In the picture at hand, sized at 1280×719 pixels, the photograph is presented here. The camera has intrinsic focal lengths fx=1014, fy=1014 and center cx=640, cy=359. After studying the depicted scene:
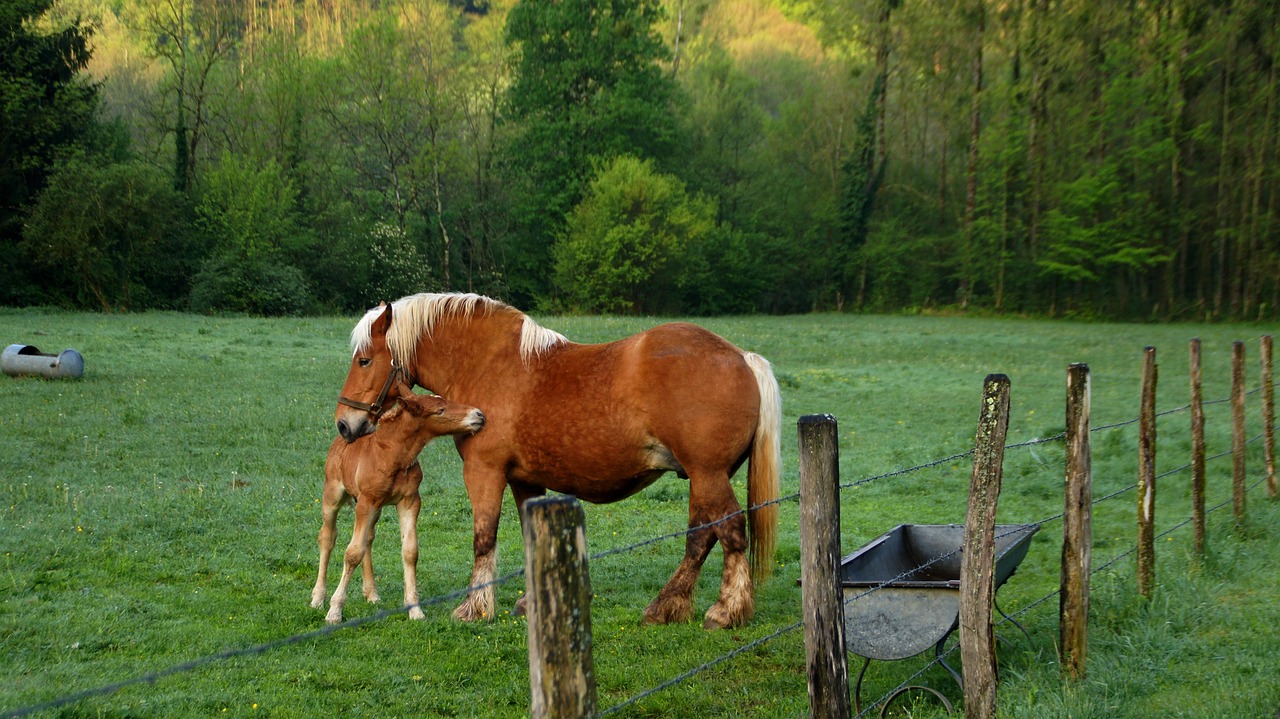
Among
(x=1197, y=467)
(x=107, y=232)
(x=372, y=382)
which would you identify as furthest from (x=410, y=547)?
(x=107, y=232)

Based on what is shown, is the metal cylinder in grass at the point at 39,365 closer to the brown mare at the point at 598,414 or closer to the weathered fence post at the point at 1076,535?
the brown mare at the point at 598,414

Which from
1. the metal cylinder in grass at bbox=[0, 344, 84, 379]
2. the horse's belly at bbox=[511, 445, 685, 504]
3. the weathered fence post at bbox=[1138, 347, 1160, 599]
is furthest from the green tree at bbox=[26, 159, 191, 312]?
the weathered fence post at bbox=[1138, 347, 1160, 599]

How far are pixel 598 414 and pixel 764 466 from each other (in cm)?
126

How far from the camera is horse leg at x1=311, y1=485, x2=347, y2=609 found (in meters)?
7.59

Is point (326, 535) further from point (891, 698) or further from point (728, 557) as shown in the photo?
point (891, 698)

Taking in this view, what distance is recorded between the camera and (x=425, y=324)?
7.88 m

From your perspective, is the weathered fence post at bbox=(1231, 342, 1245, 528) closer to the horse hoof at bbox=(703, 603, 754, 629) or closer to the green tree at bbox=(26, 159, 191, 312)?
the horse hoof at bbox=(703, 603, 754, 629)

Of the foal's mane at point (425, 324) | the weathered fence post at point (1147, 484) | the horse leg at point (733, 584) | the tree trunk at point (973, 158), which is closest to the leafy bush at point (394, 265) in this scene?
the tree trunk at point (973, 158)

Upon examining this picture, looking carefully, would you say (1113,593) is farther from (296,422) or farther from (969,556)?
(296,422)

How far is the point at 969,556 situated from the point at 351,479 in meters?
4.57

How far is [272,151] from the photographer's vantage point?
49.5 meters

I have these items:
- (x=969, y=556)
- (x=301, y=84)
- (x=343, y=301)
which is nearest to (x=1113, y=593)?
(x=969, y=556)

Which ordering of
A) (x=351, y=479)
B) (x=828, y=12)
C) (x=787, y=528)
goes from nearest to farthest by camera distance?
(x=351, y=479) → (x=787, y=528) → (x=828, y=12)

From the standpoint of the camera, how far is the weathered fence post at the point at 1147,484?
6.88m
